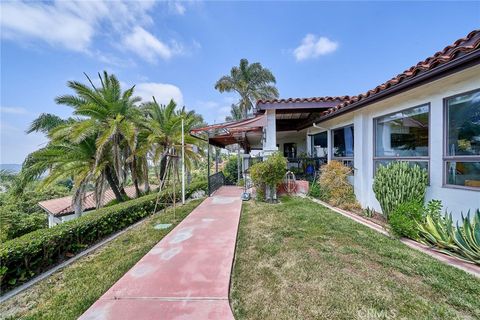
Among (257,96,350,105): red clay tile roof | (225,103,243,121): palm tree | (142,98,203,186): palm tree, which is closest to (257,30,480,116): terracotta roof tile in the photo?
(257,96,350,105): red clay tile roof

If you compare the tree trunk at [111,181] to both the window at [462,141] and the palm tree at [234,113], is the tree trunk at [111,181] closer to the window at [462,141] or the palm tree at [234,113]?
the window at [462,141]

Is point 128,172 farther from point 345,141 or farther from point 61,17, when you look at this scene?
point 345,141

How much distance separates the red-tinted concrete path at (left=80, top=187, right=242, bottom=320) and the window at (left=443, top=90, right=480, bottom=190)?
5.32m

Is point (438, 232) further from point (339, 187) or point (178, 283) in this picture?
point (178, 283)

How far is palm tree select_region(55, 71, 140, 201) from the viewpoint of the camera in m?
11.7

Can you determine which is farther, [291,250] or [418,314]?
[291,250]

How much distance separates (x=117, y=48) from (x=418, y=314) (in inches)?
653

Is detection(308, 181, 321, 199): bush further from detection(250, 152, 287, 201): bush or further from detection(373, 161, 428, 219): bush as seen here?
detection(373, 161, 428, 219): bush

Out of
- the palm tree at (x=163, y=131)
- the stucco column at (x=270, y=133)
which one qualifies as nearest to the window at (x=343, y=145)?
the stucco column at (x=270, y=133)

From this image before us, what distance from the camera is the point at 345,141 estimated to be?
31.4ft

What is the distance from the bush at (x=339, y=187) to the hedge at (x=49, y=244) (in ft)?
25.1

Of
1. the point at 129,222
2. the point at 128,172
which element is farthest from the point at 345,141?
the point at 128,172

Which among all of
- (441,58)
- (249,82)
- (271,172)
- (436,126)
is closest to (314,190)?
(271,172)

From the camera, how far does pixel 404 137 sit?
6.39m
